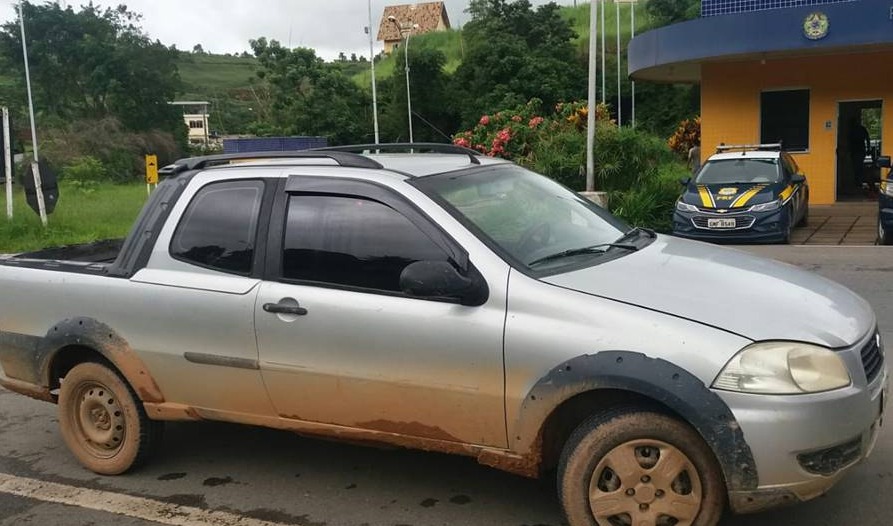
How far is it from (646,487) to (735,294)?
2.81ft

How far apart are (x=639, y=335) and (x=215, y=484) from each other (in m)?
2.45

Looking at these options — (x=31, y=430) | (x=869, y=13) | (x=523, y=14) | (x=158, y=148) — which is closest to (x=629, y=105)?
(x=523, y=14)

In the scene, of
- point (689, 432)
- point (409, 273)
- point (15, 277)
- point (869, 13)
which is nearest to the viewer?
point (689, 432)

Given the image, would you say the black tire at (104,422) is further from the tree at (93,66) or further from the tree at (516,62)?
the tree at (93,66)

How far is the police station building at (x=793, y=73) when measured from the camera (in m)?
17.2

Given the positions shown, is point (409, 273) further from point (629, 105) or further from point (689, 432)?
point (629, 105)

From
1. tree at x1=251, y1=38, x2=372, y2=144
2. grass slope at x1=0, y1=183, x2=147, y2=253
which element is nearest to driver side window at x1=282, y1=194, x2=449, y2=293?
grass slope at x1=0, y1=183, x2=147, y2=253

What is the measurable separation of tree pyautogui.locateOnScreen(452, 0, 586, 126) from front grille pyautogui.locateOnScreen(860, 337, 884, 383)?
48.7 meters

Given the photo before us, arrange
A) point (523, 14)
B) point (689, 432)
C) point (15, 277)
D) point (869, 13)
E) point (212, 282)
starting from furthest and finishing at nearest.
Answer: point (523, 14) < point (869, 13) < point (15, 277) < point (212, 282) < point (689, 432)

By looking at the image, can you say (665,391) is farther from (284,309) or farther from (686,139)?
(686,139)

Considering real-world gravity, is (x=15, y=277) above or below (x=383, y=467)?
above

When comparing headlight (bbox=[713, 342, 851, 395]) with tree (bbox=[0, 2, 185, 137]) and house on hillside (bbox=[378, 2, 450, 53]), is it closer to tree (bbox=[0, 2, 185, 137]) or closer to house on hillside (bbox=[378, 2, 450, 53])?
tree (bbox=[0, 2, 185, 137])

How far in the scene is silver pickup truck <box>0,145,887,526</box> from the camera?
3018 mm

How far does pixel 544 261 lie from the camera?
142 inches
